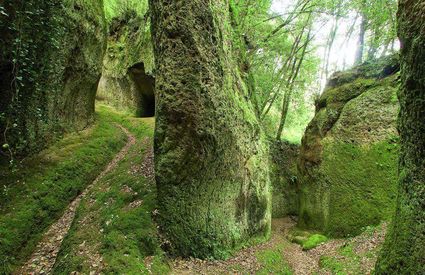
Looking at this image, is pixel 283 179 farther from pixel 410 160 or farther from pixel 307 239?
pixel 410 160

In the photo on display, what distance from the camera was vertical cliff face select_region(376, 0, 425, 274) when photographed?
5371mm

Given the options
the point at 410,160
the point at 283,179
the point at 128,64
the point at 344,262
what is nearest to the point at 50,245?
the point at 344,262

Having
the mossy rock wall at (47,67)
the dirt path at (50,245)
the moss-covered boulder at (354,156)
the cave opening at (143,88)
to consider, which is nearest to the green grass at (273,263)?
the moss-covered boulder at (354,156)

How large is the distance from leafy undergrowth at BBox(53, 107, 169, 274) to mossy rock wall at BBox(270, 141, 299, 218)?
38.1ft

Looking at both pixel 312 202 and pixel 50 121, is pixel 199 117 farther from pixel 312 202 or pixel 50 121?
pixel 312 202

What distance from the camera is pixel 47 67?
38.2ft

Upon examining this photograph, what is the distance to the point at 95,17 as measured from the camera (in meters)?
16.7

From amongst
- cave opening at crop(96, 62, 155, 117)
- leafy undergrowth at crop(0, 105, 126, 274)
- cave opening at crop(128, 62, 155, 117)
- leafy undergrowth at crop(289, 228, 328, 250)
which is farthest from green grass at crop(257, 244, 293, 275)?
cave opening at crop(96, 62, 155, 117)

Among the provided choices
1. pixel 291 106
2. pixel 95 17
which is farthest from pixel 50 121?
pixel 291 106

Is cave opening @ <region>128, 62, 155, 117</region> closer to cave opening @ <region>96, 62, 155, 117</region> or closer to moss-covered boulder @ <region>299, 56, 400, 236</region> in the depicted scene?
cave opening @ <region>96, 62, 155, 117</region>

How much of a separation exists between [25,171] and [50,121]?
9.24ft

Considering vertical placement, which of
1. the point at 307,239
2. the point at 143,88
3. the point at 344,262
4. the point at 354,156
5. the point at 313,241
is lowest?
the point at 307,239

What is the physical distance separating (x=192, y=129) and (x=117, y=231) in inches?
152

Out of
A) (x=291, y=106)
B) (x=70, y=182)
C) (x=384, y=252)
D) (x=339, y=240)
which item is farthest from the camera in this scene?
(x=291, y=106)
